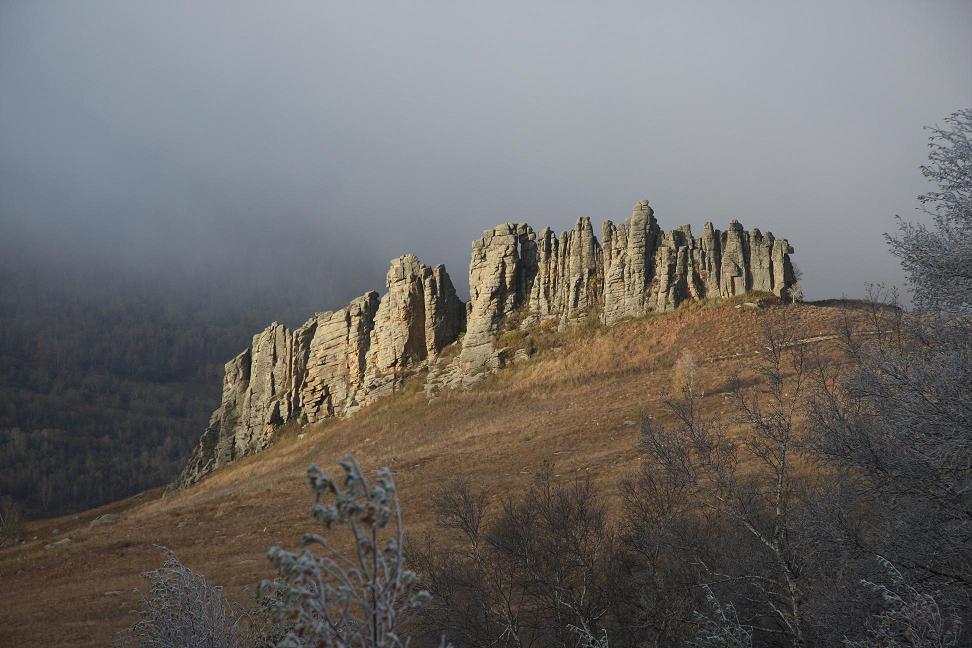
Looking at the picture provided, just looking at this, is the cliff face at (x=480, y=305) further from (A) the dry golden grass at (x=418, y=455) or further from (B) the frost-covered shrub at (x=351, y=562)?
(B) the frost-covered shrub at (x=351, y=562)

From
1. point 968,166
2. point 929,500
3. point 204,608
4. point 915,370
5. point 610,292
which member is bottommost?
point 204,608

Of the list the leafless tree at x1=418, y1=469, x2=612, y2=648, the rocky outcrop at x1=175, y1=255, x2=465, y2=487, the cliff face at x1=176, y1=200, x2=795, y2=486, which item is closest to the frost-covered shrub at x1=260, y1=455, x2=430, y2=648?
the leafless tree at x1=418, y1=469, x2=612, y2=648

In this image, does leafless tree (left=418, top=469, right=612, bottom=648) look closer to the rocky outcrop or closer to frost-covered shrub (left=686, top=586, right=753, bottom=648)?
frost-covered shrub (left=686, top=586, right=753, bottom=648)

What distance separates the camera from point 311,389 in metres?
67.4

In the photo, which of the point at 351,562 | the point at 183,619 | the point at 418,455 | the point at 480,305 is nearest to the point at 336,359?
the point at 480,305

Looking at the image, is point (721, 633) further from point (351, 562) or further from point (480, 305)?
point (480, 305)

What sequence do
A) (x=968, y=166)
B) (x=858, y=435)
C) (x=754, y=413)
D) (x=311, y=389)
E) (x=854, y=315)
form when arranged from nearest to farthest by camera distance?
(x=968, y=166) < (x=858, y=435) < (x=754, y=413) < (x=854, y=315) < (x=311, y=389)

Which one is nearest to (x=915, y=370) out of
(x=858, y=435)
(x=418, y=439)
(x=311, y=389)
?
(x=858, y=435)

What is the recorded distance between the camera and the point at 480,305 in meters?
62.0

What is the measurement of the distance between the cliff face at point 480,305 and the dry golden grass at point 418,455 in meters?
3.55

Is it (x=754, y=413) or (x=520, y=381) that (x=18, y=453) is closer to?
(x=520, y=381)

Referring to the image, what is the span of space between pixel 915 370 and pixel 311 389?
6335 cm

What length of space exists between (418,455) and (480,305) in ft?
83.8

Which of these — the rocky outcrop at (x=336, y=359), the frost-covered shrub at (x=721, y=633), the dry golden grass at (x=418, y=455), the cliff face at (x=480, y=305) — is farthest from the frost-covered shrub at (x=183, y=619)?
the rocky outcrop at (x=336, y=359)
